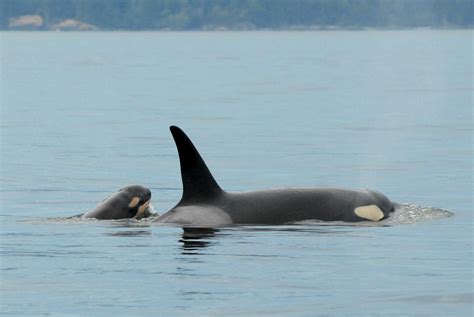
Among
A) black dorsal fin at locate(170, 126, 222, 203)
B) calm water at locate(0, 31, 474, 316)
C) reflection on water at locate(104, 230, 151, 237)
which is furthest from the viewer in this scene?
black dorsal fin at locate(170, 126, 222, 203)

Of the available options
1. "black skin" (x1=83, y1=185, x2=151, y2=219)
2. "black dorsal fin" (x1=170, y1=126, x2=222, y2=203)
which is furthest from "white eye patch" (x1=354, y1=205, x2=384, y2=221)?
"black skin" (x1=83, y1=185, x2=151, y2=219)

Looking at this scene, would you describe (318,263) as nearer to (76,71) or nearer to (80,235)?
(80,235)

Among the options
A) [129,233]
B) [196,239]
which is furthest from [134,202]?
[196,239]

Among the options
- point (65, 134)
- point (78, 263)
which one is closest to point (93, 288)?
point (78, 263)

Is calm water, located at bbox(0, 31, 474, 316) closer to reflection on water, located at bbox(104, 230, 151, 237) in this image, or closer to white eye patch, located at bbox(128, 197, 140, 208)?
reflection on water, located at bbox(104, 230, 151, 237)

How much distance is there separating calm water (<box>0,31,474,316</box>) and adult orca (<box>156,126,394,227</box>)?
29 cm

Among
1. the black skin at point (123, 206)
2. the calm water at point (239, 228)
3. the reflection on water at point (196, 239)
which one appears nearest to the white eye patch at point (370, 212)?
the calm water at point (239, 228)

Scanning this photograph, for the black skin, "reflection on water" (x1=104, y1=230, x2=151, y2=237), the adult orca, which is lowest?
"reflection on water" (x1=104, y1=230, x2=151, y2=237)

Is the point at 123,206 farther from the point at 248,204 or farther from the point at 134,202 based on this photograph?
the point at 248,204

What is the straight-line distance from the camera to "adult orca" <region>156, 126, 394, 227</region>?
17406mm

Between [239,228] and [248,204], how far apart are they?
594 mm

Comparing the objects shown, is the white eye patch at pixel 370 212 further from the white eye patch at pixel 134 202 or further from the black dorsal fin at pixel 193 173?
the white eye patch at pixel 134 202

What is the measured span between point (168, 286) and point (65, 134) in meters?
21.6

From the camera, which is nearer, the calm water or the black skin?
the calm water
